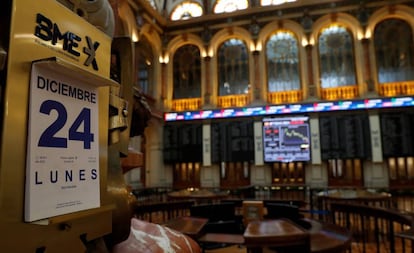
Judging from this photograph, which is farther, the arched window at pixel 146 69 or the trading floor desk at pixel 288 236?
the arched window at pixel 146 69

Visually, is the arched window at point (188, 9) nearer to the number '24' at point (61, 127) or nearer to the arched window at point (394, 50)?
the arched window at point (394, 50)

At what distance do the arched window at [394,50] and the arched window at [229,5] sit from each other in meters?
6.47

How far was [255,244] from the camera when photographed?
204 centimetres

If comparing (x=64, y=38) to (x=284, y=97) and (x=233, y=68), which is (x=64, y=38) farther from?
(x=233, y=68)

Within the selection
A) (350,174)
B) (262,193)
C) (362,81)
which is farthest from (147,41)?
(350,174)

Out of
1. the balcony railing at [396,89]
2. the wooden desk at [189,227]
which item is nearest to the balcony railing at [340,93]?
the balcony railing at [396,89]

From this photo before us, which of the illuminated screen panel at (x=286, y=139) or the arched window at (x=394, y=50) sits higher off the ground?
the arched window at (x=394, y=50)

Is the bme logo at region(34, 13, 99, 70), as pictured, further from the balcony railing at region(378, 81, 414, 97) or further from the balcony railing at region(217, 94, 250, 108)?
the balcony railing at region(378, 81, 414, 97)

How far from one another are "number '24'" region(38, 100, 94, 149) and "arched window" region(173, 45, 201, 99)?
46.2 ft

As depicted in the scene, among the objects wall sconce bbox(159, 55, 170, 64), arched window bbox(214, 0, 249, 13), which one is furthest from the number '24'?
arched window bbox(214, 0, 249, 13)

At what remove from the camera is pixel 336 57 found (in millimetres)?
13312

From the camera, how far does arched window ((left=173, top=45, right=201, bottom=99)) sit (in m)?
14.8

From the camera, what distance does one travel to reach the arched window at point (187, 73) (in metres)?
14.8

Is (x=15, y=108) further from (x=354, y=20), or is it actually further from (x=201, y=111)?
(x=354, y=20)
